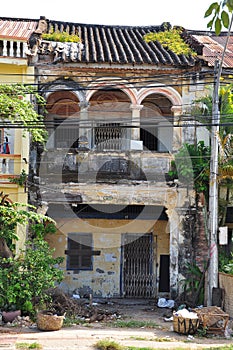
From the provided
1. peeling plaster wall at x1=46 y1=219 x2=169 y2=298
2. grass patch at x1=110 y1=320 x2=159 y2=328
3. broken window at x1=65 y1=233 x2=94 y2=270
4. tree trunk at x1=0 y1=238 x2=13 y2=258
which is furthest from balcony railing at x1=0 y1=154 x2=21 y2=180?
grass patch at x1=110 y1=320 x2=159 y2=328

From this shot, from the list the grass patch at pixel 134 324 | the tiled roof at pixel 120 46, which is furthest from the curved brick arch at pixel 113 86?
the grass patch at pixel 134 324

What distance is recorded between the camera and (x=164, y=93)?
1523 centimetres

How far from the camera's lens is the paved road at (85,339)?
1013cm

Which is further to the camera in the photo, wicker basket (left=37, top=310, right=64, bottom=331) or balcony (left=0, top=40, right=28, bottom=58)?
balcony (left=0, top=40, right=28, bottom=58)

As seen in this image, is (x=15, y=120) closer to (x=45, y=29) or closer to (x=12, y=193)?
(x=12, y=193)

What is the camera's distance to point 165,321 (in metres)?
13.0

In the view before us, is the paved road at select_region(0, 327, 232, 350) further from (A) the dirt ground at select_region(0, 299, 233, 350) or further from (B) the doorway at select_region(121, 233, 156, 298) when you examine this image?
(B) the doorway at select_region(121, 233, 156, 298)

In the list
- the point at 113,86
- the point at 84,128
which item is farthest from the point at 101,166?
the point at 113,86

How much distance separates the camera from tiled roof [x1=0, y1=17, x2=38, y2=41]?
14203 millimetres

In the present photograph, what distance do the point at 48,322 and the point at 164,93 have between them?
726 cm

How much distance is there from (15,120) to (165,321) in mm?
6007

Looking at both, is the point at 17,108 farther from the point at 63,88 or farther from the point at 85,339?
the point at 85,339

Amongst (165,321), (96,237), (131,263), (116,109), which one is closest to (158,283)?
(131,263)

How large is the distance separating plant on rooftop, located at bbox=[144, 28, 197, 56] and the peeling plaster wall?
5.35 metres
